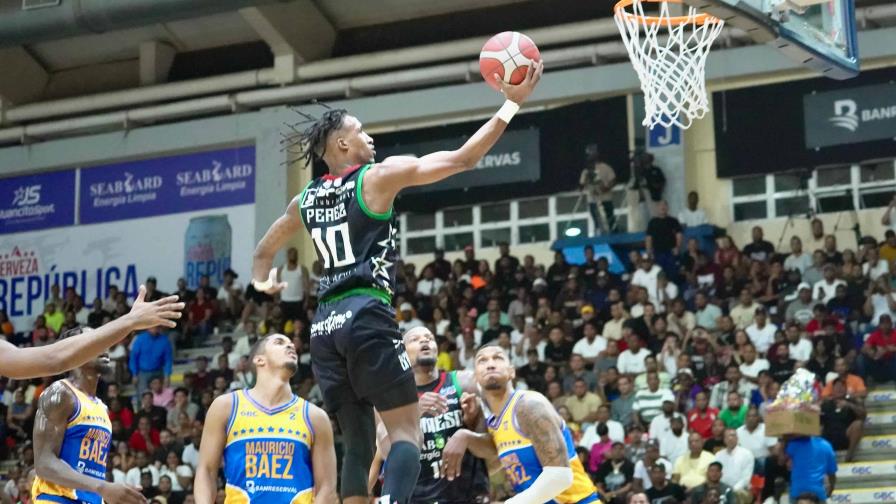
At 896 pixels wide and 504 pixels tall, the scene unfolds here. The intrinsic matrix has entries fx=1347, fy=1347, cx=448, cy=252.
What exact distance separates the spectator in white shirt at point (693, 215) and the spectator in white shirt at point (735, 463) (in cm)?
651

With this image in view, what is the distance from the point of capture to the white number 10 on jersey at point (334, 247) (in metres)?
6.68

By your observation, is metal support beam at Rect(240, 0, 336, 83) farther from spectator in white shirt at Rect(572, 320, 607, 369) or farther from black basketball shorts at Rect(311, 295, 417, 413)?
black basketball shorts at Rect(311, 295, 417, 413)

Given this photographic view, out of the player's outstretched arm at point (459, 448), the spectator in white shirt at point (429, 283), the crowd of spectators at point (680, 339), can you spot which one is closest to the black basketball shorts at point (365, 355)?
the player's outstretched arm at point (459, 448)

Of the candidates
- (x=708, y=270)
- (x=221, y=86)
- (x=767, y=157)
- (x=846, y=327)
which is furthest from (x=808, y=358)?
(x=221, y=86)

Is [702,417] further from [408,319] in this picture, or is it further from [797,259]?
[408,319]

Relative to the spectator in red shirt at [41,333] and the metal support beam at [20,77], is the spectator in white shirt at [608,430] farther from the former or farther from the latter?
the metal support beam at [20,77]

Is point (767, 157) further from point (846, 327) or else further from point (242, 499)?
point (242, 499)

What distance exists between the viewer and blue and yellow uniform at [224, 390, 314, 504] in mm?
8234

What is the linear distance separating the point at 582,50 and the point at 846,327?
24.5ft

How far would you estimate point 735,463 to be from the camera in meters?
15.4

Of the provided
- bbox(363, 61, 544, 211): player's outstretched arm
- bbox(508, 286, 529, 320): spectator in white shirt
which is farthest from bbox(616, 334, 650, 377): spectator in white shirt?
bbox(363, 61, 544, 211): player's outstretched arm

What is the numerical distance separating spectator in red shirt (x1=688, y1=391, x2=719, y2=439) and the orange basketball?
10.5m

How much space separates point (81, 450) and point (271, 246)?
105 inches

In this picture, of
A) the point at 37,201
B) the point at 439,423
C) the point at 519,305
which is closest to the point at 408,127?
the point at 519,305
